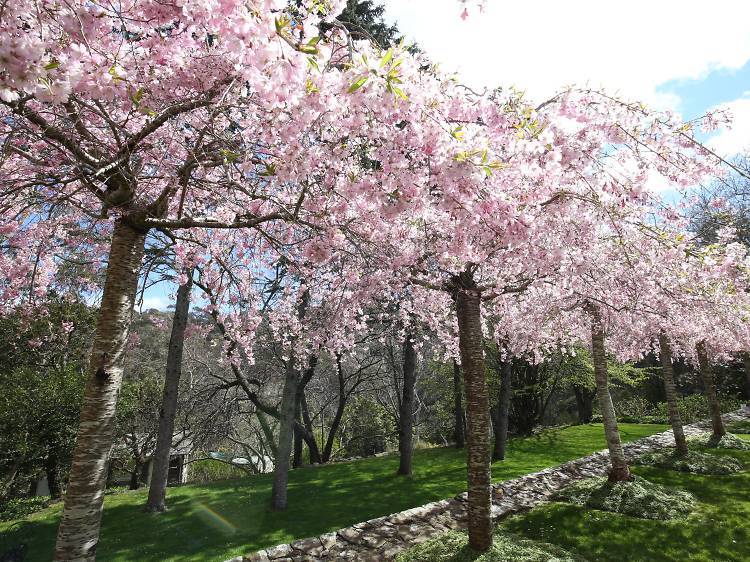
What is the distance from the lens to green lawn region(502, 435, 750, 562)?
6.13 m

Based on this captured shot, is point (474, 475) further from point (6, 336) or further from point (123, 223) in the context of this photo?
point (6, 336)

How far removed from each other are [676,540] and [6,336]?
1761 centimetres

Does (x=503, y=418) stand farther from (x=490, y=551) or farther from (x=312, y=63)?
(x=312, y=63)

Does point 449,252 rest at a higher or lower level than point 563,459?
higher

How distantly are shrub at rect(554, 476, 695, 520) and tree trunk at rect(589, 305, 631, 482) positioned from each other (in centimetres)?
24

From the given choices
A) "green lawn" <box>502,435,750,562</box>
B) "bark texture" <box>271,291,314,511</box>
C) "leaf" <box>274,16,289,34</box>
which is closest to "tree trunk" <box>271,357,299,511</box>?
"bark texture" <box>271,291,314,511</box>

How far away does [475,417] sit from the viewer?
6156 mm

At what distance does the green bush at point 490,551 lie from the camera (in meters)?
5.55

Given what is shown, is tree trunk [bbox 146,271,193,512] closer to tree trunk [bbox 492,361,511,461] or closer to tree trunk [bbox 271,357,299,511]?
tree trunk [bbox 271,357,299,511]

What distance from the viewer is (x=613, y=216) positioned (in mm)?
4699

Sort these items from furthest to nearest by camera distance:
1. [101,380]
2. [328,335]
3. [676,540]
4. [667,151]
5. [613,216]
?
[328,335] → [676,540] → [613,216] → [667,151] → [101,380]

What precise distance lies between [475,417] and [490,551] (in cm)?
171

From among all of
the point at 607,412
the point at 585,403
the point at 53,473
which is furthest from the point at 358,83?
the point at 585,403

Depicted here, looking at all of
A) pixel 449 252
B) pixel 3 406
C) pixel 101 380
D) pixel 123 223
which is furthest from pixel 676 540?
pixel 3 406
